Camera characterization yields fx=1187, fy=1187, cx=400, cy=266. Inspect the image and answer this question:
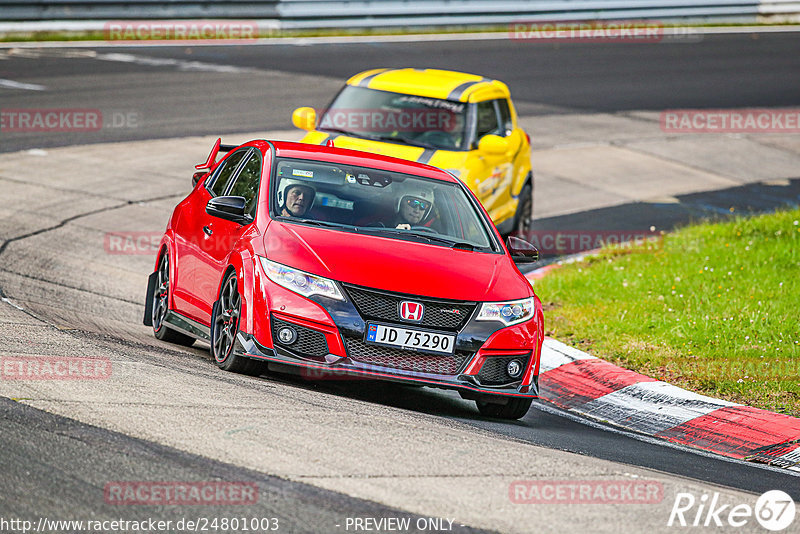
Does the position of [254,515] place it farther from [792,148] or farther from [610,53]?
[610,53]

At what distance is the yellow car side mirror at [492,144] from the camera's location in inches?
507

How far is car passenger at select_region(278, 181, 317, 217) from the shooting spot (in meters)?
8.03

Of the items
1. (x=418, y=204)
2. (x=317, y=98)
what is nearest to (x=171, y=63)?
(x=317, y=98)

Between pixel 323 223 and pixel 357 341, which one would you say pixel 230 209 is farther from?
pixel 357 341

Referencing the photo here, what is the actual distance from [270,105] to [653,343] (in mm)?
12499

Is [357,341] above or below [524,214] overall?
above

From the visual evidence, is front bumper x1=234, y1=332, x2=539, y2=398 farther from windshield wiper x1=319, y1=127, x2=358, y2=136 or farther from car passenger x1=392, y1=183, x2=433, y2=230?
windshield wiper x1=319, y1=127, x2=358, y2=136

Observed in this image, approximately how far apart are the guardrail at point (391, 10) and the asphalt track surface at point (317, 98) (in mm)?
1437

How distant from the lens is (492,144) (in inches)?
507

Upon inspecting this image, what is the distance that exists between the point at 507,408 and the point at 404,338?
105 centimetres

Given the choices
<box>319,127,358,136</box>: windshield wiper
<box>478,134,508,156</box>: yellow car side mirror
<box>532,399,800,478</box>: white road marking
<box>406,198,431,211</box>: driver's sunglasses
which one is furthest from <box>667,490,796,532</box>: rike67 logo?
<box>319,127,358,136</box>: windshield wiper

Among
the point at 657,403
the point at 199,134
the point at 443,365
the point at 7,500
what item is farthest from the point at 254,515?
the point at 199,134

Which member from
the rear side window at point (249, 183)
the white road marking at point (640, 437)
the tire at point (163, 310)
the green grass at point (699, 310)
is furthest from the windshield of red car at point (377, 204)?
the green grass at point (699, 310)

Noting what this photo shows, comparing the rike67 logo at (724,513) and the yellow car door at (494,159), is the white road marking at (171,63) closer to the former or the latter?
the yellow car door at (494,159)
